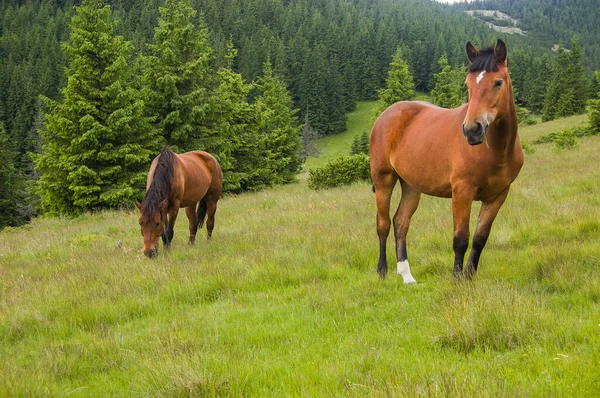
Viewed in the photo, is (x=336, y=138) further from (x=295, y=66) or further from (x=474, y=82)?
(x=474, y=82)

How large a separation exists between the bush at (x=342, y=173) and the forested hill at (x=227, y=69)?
219 inches

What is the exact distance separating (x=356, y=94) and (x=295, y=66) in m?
15.1

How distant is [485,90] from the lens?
13.1 ft

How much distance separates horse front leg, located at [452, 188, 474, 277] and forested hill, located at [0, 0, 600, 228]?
16908 millimetres

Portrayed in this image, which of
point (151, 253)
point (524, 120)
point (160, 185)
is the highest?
point (160, 185)

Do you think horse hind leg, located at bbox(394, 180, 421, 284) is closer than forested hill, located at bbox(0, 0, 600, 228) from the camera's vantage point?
Yes

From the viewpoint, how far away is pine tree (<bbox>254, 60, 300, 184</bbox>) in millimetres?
30125

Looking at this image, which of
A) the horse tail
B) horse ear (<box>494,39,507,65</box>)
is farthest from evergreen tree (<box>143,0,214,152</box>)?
horse ear (<box>494,39,507,65</box>)

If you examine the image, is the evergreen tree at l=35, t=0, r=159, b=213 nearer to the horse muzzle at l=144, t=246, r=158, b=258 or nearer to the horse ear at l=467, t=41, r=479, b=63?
the horse muzzle at l=144, t=246, r=158, b=258

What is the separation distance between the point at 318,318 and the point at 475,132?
89.5 inches

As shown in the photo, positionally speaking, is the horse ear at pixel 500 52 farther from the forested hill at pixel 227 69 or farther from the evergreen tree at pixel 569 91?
the evergreen tree at pixel 569 91

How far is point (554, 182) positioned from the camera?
10.5 meters

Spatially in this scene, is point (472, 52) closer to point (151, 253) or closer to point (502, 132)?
point (502, 132)

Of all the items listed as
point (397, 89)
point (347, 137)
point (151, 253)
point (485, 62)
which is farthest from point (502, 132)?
point (347, 137)
